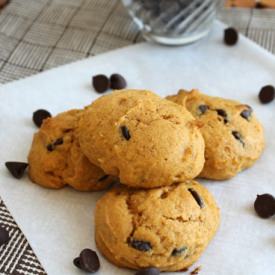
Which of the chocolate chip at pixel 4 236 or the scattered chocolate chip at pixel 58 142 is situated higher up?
the scattered chocolate chip at pixel 58 142

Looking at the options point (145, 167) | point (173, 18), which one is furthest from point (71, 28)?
point (145, 167)

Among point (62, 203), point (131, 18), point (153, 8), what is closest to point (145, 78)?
point (153, 8)

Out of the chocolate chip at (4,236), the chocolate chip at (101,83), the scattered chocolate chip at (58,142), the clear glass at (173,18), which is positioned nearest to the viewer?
the chocolate chip at (4,236)

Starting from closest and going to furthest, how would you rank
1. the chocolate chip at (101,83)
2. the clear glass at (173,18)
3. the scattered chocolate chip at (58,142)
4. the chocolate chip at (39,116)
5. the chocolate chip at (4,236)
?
the chocolate chip at (4,236), the scattered chocolate chip at (58,142), the chocolate chip at (39,116), the chocolate chip at (101,83), the clear glass at (173,18)

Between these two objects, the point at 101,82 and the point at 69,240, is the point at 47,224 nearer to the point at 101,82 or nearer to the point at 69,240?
the point at 69,240

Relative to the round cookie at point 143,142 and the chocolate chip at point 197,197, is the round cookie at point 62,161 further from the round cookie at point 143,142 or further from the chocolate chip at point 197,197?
the chocolate chip at point 197,197

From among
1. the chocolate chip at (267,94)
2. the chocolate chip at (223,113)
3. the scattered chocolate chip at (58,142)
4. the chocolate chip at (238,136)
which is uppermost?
the chocolate chip at (223,113)

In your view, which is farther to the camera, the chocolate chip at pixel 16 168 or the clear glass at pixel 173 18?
the clear glass at pixel 173 18

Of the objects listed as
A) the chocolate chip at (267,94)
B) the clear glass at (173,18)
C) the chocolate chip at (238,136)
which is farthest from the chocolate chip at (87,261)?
the clear glass at (173,18)
